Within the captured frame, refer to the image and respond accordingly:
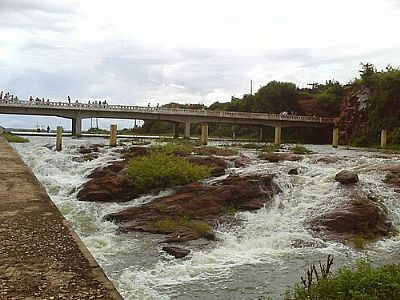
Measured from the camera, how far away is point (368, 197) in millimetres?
15531

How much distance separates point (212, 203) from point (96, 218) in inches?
147

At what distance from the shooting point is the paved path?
5.92 m

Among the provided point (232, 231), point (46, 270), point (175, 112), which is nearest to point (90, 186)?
point (232, 231)

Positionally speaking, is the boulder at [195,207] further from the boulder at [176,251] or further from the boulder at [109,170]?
the boulder at [109,170]

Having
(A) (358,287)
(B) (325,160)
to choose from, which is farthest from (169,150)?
(A) (358,287)

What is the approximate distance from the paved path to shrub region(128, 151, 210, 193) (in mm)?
6402

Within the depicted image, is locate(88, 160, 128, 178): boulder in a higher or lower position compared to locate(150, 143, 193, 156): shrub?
lower

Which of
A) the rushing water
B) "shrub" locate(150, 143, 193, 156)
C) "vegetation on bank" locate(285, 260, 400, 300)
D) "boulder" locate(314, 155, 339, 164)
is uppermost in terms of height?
"shrub" locate(150, 143, 193, 156)

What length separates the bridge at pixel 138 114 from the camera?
164 feet

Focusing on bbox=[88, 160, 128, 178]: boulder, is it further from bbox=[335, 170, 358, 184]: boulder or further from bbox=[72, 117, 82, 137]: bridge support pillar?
bbox=[72, 117, 82, 137]: bridge support pillar

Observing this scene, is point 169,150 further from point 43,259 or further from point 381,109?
point 381,109

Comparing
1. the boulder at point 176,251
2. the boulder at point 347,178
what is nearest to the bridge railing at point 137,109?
the boulder at point 347,178

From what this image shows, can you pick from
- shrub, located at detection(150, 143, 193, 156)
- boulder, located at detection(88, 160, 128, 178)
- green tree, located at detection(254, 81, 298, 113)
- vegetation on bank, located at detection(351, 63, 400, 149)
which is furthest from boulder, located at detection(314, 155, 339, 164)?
green tree, located at detection(254, 81, 298, 113)

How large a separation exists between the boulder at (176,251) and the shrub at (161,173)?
6.10 m
